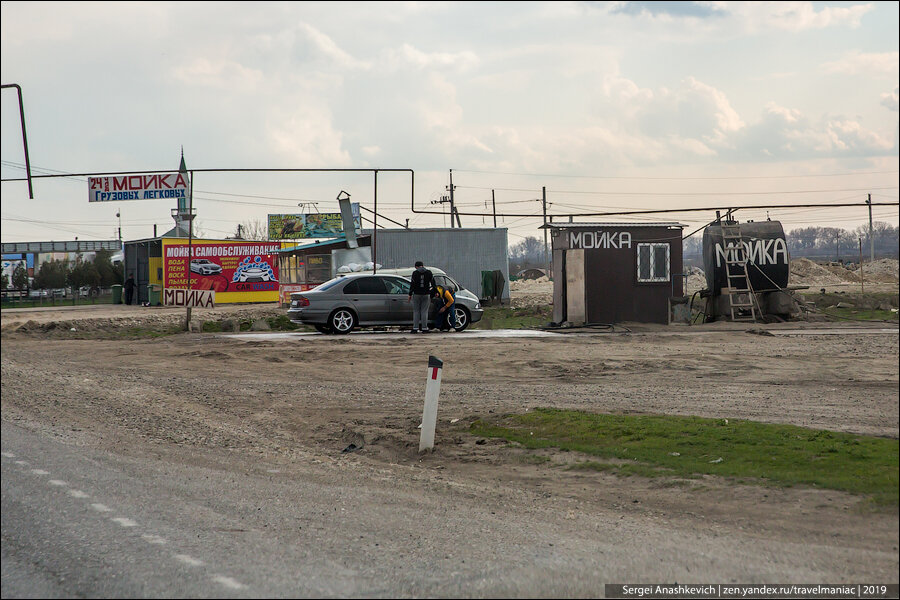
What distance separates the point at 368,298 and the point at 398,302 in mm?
768

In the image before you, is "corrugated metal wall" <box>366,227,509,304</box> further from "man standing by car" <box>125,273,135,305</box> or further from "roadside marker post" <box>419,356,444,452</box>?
"roadside marker post" <box>419,356,444,452</box>

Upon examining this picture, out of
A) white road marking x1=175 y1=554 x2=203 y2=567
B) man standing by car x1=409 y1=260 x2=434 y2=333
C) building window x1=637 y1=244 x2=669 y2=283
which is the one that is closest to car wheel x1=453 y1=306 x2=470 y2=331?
man standing by car x1=409 y1=260 x2=434 y2=333

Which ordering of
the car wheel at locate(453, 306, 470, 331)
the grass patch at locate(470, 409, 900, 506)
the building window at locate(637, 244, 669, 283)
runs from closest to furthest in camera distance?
the grass patch at locate(470, 409, 900, 506) → the car wheel at locate(453, 306, 470, 331) → the building window at locate(637, 244, 669, 283)

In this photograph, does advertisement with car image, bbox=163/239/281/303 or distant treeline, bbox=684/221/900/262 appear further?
advertisement with car image, bbox=163/239/281/303

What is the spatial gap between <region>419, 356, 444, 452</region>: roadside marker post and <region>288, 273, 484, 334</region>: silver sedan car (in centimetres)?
1295

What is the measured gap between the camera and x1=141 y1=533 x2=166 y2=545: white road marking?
4.95 m

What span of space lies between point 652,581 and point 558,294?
62.3 feet

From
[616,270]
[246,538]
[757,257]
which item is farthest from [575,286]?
[246,538]

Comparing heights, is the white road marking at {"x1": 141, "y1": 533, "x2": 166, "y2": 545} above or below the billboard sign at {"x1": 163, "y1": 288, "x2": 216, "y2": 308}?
below

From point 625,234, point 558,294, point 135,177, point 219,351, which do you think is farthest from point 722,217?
point 135,177

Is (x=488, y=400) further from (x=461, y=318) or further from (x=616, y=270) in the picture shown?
(x=616, y=270)

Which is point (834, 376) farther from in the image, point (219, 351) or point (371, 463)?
point (219, 351)

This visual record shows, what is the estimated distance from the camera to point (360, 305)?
71.2 feet

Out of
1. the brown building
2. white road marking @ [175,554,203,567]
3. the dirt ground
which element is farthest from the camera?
the brown building
